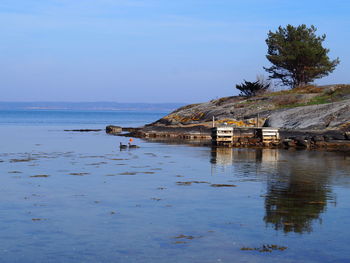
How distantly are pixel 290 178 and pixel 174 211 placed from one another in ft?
29.8

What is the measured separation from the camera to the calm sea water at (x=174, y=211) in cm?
1258

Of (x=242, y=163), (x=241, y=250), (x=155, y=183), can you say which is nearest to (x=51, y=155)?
(x=242, y=163)

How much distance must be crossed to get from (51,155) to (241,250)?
2553cm

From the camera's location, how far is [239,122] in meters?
56.1

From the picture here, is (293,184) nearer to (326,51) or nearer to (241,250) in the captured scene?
(241,250)

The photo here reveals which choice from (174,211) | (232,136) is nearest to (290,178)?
(174,211)

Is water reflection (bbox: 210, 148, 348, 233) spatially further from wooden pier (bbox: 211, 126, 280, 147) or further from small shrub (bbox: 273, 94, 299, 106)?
small shrub (bbox: 273, 94, 299, 106)

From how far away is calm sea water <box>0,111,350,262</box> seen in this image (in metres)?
12.6

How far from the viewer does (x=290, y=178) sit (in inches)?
973

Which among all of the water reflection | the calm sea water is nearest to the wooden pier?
the water reflection

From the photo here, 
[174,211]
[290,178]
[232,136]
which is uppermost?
[232,136]

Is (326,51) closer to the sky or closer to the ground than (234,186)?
closer to the sky

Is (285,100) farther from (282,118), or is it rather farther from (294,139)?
(294,139)

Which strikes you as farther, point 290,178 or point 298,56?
point 298,56
